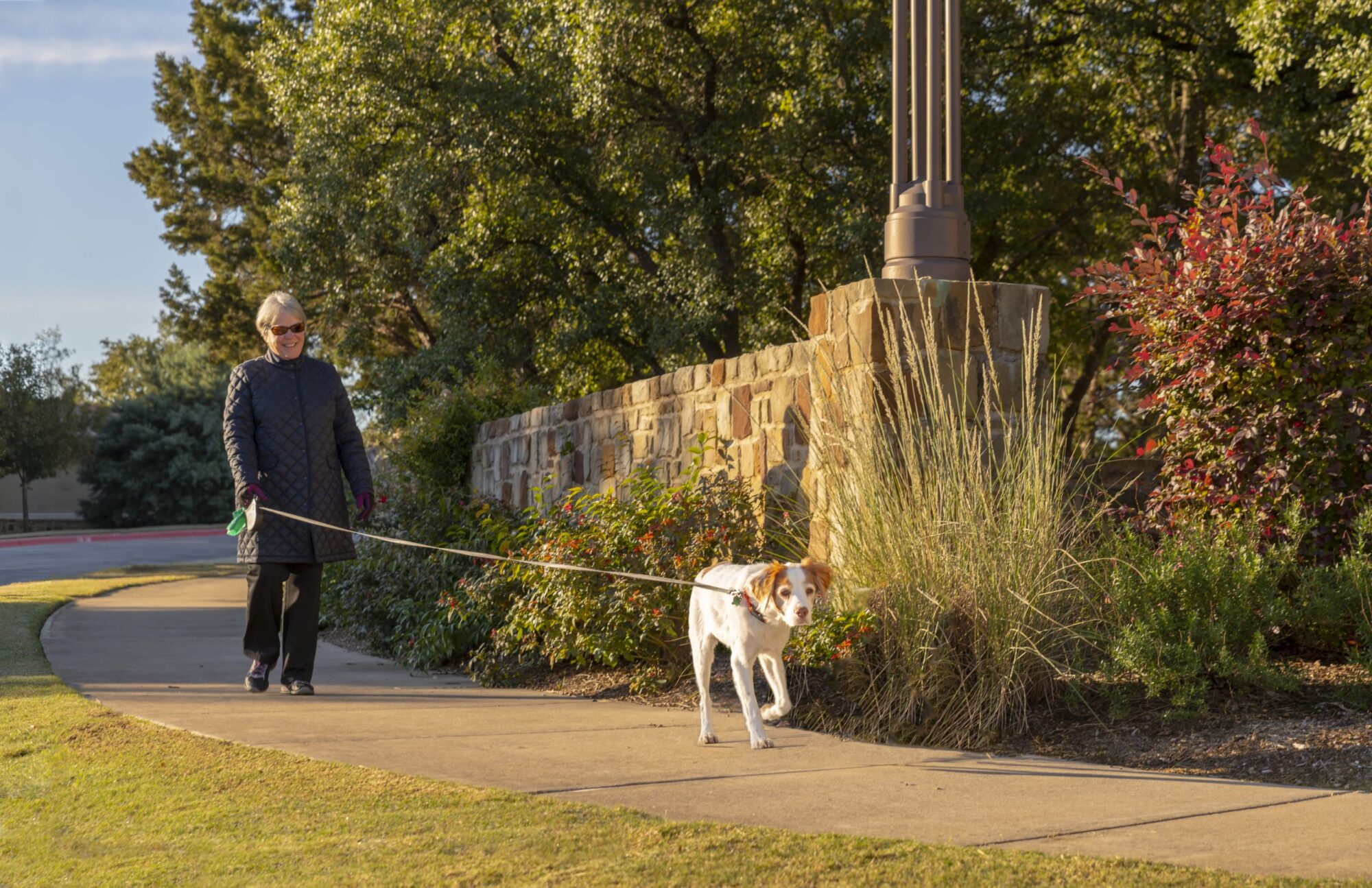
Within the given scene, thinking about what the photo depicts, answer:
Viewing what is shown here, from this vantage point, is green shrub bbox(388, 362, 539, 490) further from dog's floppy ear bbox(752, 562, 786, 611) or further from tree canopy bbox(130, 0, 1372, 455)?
dog's floppy ear bbox(752, 562, 786, 611)

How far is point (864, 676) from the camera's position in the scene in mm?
5508

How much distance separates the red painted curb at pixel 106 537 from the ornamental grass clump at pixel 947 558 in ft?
81.4

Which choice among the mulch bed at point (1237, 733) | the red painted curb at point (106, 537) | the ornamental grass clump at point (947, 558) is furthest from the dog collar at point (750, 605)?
the red painted curb at point (106, 537)

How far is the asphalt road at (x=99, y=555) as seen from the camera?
18003 mm

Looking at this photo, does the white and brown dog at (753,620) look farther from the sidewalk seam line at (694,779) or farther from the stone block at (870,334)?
the stone block at (870,334)

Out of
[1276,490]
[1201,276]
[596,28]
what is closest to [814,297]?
[1201,276]

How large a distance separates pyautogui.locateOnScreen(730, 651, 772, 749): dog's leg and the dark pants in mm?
2722

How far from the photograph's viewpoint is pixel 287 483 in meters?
6.71

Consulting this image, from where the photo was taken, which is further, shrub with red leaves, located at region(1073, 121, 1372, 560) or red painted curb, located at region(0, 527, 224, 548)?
red painted curb, located at region(0, 527, 224, 548)

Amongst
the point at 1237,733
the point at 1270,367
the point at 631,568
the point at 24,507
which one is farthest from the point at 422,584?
the point at 24,507

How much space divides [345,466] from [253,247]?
29.1 metres

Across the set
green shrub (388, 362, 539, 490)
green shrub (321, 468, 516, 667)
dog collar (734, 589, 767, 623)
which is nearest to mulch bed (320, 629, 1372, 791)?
dog collar (734, 589, 767, 623)

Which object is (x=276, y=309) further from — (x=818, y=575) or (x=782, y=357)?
(x=818, y=575)

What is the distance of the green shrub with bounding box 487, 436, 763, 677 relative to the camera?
6.63 metres
